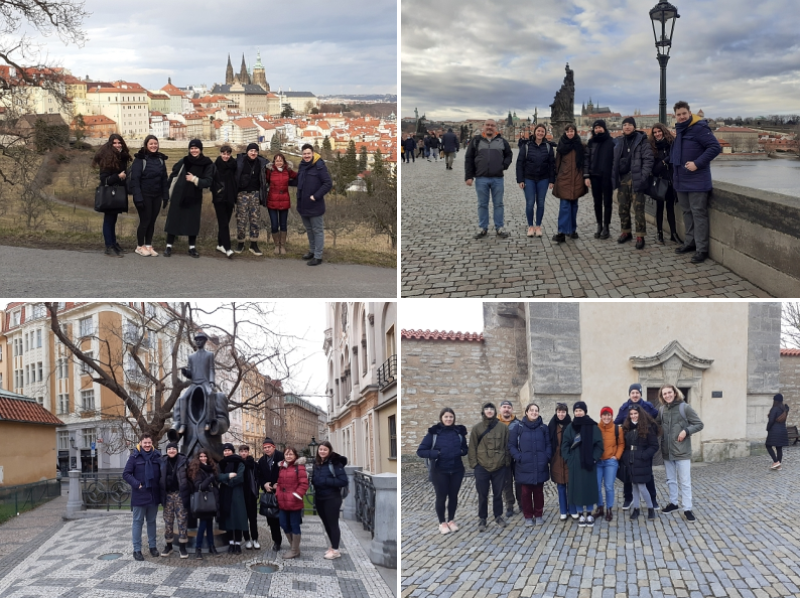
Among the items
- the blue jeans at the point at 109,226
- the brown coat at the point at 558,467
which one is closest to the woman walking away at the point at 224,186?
the blue jeans at the point at 109,226

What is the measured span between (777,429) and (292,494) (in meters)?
7.50

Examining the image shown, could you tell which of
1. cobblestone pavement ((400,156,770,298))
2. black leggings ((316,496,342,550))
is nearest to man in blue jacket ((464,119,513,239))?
cobblestone pavement ((400,156,770,298))

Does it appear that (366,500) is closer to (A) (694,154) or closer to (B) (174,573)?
(B) (174,573)

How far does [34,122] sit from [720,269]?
12.8 metres

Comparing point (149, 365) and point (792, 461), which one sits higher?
point (149, 365)

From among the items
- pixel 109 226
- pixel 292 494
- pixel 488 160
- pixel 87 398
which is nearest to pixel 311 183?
pixel 488 160

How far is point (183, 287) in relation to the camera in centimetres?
897

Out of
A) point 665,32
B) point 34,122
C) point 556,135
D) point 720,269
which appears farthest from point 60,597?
point 556,135

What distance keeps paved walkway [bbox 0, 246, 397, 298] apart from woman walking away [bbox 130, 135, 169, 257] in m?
0.71

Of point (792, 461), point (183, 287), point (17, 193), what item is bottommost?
point (792, 461)

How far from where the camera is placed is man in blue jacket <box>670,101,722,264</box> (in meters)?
8.36

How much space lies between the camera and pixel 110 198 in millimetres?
9492

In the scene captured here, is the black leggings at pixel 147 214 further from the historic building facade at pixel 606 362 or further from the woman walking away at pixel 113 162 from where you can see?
the historic building facade at pixel 606 362

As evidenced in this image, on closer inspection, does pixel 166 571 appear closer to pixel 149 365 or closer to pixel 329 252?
pixel 329 252
